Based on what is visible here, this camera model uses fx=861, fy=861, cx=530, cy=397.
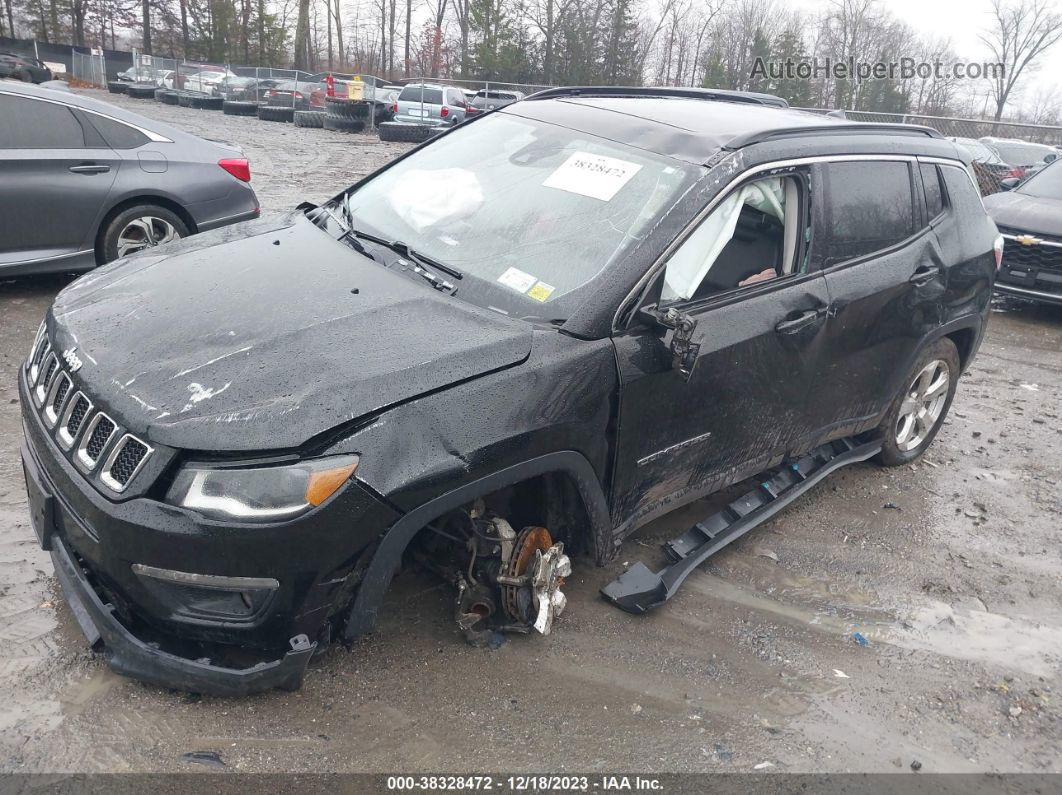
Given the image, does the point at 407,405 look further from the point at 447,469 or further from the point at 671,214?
the point at 671,214

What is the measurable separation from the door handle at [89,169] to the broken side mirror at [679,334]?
5.09 meters

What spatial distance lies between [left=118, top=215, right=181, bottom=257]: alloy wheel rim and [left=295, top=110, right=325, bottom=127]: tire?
63.7ft

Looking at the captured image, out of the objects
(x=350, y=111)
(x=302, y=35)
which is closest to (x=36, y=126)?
(x=350, y=111)

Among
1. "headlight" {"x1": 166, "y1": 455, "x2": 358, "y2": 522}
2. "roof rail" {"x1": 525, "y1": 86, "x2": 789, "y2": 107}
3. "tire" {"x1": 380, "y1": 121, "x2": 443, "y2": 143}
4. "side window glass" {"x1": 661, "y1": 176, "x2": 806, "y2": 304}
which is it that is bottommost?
"tire" {"x1": 380, "y1": 121, "x2": 443, "y2": 143}

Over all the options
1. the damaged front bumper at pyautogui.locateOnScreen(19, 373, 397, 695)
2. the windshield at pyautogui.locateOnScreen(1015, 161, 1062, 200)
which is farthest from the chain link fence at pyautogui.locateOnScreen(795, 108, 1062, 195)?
the damaged front bumper at pyautogui.locateOnScreen(19, 373, 397, 695)

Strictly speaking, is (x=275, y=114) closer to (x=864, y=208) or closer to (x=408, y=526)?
(x=864, y=208)

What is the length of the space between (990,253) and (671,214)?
2606mm

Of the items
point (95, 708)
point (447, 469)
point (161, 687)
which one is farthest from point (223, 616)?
point (447, 469)

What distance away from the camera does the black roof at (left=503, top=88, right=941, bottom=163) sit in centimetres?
344

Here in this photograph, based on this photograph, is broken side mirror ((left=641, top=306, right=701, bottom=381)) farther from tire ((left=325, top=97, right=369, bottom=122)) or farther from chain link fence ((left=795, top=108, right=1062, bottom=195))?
tire ((left=325, top=97, right=369, bottom=122))

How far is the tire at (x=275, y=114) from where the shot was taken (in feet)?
84.8

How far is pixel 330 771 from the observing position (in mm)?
2482

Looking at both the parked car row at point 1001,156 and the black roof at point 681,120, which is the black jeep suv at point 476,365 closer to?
the black roof at point 681,120

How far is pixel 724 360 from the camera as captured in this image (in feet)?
10.8
